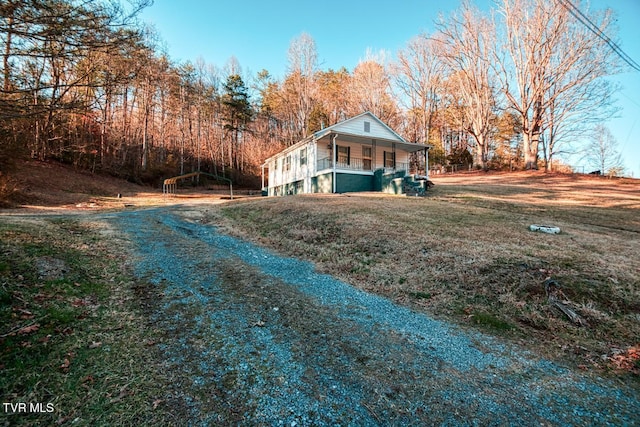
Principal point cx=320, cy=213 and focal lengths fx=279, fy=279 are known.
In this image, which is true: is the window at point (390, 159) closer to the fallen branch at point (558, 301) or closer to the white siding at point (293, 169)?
the white siding at point (293, 169)

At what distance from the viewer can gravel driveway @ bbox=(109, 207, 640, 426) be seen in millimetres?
2127

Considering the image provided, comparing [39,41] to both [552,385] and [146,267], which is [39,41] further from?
[552,385]

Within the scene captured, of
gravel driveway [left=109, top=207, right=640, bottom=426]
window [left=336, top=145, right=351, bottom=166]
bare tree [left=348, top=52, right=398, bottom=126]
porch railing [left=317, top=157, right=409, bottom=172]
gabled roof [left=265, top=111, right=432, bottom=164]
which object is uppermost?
bare tree [left=348, top=52, right=398, bottom=126]

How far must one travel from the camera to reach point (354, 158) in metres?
18.6

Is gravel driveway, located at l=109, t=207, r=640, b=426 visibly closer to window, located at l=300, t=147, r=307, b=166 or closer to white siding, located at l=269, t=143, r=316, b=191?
white siding, located at l=269, t=143, r=316, b=191

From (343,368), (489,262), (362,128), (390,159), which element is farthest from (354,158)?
(343,368)

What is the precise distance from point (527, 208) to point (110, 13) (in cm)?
1485

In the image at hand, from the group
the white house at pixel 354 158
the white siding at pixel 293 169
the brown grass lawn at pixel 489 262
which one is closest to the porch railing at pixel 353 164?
the white house at pixel 354 158

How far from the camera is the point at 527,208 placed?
12250mm

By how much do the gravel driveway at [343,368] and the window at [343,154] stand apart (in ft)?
47.8

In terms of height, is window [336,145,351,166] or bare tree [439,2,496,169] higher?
bare tree [439,2,496,169]

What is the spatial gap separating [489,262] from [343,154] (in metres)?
14.1

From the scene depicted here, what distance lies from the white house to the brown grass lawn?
5903mm

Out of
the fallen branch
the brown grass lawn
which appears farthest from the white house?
the fallen branch
